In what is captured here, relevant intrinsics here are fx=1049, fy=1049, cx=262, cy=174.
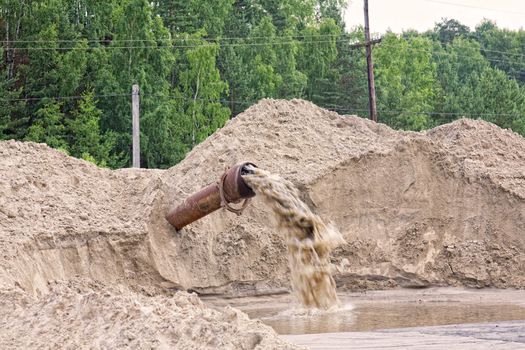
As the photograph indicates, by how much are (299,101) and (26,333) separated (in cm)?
1218

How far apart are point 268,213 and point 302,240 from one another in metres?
3.59

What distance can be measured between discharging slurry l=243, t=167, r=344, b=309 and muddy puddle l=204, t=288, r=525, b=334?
0.31m

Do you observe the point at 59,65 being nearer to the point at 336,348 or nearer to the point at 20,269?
the point at 20,269

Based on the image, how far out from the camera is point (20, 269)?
1523 cm

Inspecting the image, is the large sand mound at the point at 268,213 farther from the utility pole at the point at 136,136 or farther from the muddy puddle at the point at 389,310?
the utility pole at the point at 136,136

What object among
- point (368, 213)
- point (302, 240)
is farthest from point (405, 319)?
point (368, 213)

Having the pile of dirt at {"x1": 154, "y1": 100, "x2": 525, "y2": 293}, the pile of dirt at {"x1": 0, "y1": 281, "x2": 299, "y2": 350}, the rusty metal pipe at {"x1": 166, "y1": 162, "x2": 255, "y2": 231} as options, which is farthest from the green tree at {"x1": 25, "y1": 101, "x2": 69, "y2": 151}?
the pile of dirt at {"x1": 0, "y1": 281, "x2": 299, "y2": 350}

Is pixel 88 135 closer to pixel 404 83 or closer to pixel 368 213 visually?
pixel 368 213

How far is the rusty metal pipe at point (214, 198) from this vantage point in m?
14.6

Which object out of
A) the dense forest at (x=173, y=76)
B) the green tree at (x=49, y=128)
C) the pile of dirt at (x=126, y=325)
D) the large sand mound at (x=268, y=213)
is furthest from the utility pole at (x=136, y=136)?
the pile of dirt at (x=126, y=325)

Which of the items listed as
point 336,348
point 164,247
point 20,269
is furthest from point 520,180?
point 336,348

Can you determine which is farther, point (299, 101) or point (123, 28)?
point (123, 28)

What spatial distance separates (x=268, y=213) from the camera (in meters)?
18.3

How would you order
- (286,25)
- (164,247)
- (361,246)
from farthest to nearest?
(286,25) < (361,246) < (164,247)
